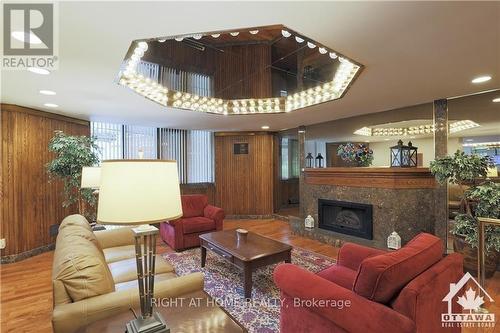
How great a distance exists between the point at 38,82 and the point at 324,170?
439 centimetres

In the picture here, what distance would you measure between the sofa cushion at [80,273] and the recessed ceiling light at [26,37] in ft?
4.87

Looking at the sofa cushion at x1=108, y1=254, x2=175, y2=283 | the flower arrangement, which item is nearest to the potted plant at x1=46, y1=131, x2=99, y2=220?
the sofa cushion at x1=108, y1=254, x2=175, y2=283

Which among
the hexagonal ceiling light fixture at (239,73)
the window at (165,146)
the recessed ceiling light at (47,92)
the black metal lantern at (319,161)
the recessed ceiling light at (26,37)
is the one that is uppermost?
the hexagonal ceiling light fixture at (239,73)

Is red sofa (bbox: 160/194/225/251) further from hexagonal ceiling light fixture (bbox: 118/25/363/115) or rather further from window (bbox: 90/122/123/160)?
window (bbox: 90/122/123/160)

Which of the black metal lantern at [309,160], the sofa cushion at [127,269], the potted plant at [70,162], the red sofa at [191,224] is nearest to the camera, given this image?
the sofa cushion at [127,269]

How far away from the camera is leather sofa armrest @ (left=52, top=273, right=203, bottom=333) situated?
49.4 inches

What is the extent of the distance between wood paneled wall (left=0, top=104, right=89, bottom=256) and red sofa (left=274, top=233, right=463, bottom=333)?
164 inches

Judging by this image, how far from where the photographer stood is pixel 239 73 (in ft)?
15.2

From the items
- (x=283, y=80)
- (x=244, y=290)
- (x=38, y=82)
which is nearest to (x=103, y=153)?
(x=38, y=82)

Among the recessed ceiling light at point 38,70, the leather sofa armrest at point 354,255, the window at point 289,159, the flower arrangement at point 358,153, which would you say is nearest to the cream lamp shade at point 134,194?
the leather sofa armrest at point 354,255

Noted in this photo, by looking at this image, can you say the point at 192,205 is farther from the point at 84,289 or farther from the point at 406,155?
the point at 406,155

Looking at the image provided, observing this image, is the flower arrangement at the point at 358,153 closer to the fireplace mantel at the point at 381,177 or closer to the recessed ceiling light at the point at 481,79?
the fireplace mantel at the point at 381,177

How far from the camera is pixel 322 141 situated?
5.30m

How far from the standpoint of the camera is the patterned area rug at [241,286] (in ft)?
7.33
